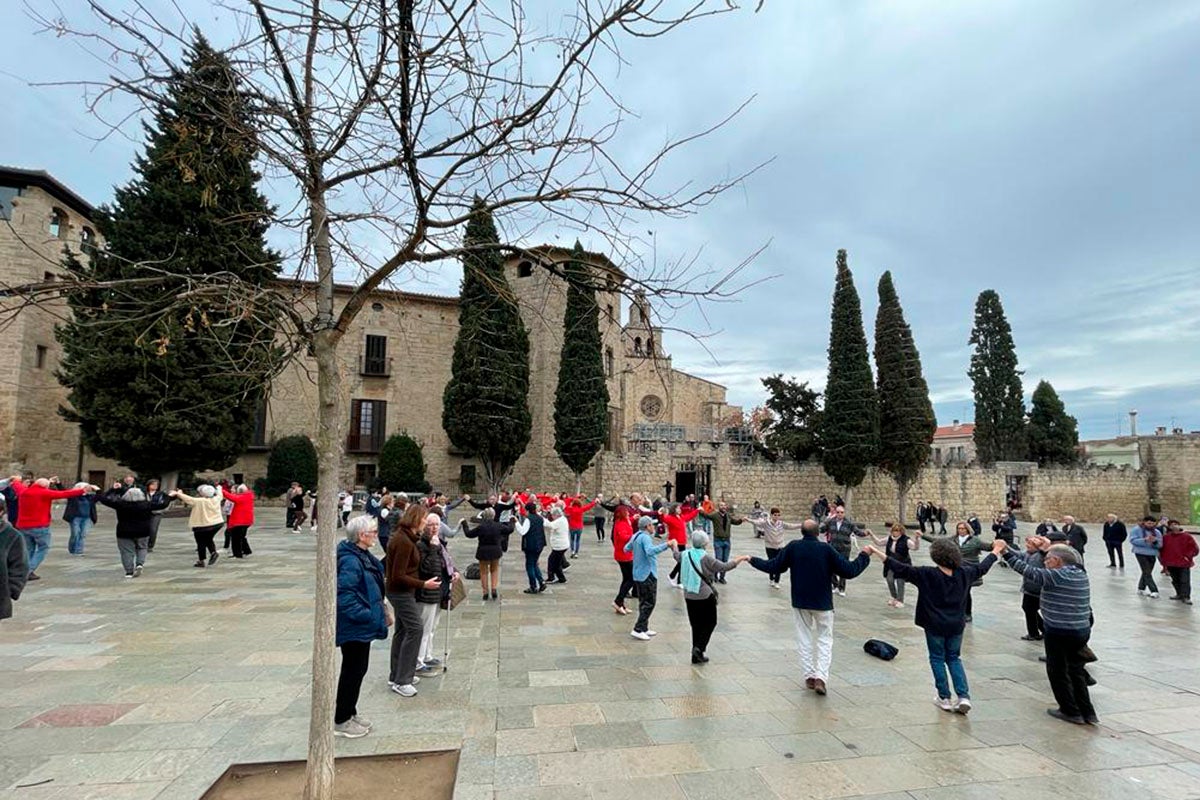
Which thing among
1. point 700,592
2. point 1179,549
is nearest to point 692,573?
point 700,592

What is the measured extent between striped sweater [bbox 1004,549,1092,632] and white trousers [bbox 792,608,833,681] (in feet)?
5.88

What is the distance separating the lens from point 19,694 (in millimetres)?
4879

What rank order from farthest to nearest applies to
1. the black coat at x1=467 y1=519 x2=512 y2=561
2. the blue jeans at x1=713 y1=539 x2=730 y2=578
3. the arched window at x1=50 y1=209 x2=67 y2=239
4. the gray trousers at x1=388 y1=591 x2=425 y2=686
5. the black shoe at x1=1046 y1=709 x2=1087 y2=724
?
1. the arched window at x1=50 y1=209 x2=67 y2=239
2. the blue jeans at x1=713 y1=539 x2=730 y2=578
3. the black coat at x1=467 y1=519 x2=512 y2=561
4. the gray trousers at x1=388 y1=591 x2=425 y2=686
5. the black shoe at x1=1046 y1=709 x2=1087 y2=724

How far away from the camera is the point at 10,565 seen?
16.1ft

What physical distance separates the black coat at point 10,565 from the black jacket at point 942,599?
7760 mm

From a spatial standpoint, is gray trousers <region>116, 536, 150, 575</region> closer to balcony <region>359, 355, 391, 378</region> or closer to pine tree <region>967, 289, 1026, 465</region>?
balcony <region>359, 355, 391, 378</region>

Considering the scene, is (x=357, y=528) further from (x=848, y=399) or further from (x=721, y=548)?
(x=848, y=399)

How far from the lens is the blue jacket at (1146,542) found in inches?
412

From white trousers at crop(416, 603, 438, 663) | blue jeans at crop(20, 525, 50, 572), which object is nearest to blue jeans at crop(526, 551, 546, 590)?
white trousers at crop(416, 603, 438, 663)

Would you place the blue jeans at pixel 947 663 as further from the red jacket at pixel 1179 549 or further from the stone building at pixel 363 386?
the stone building at pixel 363 386

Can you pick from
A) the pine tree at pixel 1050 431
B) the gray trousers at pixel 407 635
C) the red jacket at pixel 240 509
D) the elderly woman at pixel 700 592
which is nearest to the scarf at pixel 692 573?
the elderly woman at pixel 700 592

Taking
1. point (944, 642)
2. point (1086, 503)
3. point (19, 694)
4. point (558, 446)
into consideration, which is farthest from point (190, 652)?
point (1086, 503)

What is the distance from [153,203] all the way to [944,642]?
23.8 m

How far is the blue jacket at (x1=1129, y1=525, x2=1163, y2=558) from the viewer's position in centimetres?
1047
